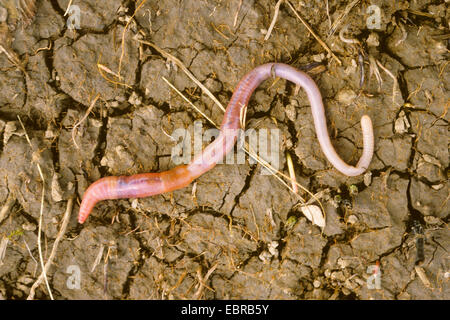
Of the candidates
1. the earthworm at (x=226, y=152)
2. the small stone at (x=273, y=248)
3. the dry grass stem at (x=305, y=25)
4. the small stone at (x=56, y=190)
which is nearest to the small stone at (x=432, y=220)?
the earthworm at (x=226, y=152)

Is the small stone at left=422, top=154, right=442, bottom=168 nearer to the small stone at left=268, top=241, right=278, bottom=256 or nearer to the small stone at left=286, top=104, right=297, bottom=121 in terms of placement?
the small stone at left=286, top=104, right=297, bottom=121

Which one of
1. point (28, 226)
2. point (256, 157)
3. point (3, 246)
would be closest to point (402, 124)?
point (256, 157)

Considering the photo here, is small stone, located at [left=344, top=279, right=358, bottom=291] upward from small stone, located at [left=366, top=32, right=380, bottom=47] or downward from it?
downward

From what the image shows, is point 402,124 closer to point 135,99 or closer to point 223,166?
point 223,166

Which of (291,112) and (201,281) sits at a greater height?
(291,112)

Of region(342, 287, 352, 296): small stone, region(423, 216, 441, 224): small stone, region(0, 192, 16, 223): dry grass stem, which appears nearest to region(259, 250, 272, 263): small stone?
region(342, 287, 352, 296): small stone

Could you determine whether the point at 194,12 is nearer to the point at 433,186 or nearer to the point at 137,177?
the point at 137,177
